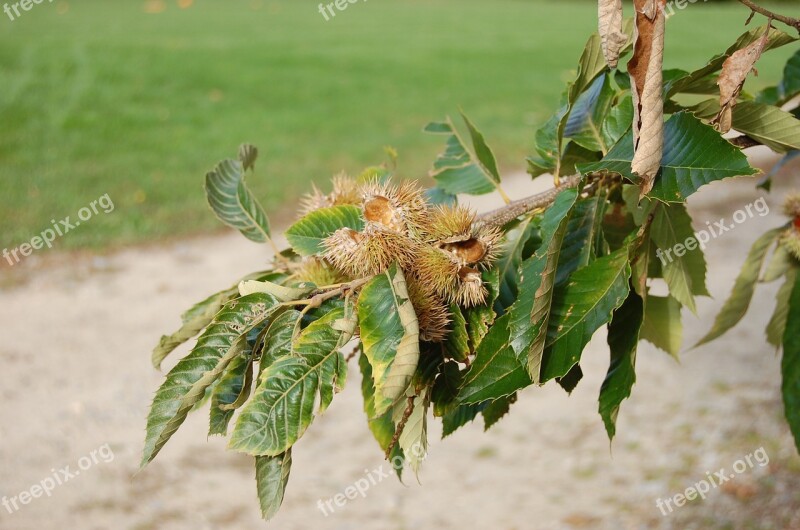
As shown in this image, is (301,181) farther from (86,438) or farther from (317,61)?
(317,61)

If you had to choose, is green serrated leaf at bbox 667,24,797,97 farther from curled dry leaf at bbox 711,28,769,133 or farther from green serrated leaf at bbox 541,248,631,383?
green serrated leaf at bbox 541,248,631,383

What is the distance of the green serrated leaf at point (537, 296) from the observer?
813 mm

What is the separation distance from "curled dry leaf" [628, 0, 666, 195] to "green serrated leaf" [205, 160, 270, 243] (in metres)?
0.56

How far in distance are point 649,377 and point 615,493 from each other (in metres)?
1.14

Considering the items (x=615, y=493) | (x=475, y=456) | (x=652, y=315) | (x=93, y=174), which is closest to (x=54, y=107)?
→ (x=93, y=174)

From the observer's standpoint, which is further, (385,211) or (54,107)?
(54,107)

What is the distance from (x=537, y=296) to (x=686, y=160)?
22cm

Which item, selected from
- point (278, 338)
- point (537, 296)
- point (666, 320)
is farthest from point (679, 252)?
point (278, 338)

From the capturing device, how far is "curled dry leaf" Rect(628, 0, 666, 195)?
2.54ft

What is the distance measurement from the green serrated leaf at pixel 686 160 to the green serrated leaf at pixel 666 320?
1.34ft

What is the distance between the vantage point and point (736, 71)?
0.85 meters

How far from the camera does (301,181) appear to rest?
24.4ft

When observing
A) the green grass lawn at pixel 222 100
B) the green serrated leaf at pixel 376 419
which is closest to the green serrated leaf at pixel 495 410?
the green serrated leaf at pixel 376 419

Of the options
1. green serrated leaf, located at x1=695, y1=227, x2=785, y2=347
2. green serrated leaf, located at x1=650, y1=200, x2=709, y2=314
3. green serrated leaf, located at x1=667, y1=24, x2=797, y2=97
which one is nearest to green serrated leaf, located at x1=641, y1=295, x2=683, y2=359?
green serrated leaf, located at x1=650, y1=200, x2=709, y2=314
